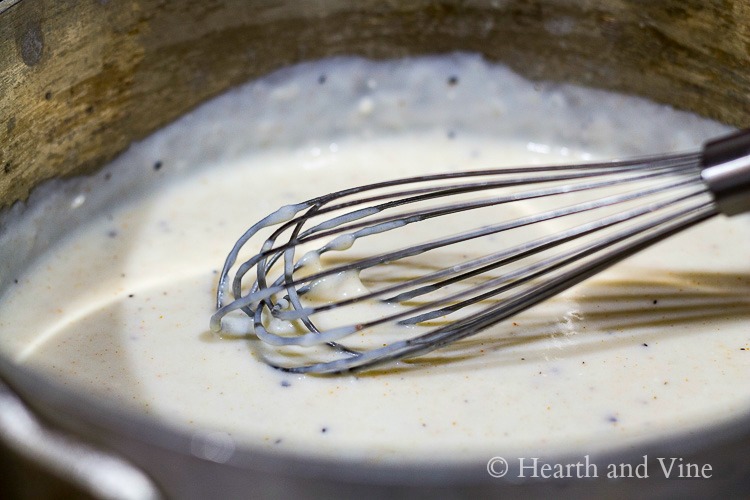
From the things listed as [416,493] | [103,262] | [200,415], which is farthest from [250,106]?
[416,493]

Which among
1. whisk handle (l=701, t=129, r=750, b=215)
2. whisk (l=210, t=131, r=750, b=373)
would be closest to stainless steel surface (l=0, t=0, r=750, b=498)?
whisk (l=210, t=131, r=750, b=373)

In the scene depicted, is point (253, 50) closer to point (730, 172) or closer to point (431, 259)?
point (431, 259)

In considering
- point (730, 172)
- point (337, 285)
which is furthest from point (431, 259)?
point (730, 172)

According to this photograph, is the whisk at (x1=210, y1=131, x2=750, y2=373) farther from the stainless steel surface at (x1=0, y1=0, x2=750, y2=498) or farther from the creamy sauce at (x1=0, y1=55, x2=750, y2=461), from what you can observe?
the stainless steel surface at (x1=0, y1=0, x2=750, y2=498)

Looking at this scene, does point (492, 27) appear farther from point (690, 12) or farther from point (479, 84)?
point (690, 12)

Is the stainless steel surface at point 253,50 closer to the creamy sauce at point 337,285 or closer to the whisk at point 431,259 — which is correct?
the creamy sauce at point 337,285

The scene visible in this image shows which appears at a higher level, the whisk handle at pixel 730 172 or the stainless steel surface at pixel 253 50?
the stainless steel surface at pixel 253 50

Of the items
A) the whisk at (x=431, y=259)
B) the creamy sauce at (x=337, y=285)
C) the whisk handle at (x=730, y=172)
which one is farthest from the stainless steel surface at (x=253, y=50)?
the whisk handle at (x=730, y=172)
